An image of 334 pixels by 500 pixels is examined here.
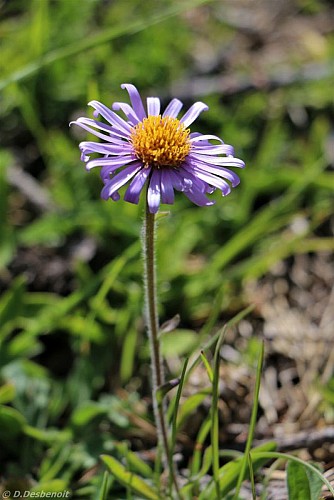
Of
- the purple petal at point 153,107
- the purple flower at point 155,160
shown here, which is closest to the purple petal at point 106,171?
the purple flower at point 155,160

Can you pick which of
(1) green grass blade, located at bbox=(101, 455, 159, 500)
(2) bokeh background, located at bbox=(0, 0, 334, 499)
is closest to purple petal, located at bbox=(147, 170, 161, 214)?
(2) bokeh background, located at bbox=(0, 0, 334, 499)

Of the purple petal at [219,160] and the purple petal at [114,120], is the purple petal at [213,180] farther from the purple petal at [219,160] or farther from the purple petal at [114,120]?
the purple petal at [114,120]

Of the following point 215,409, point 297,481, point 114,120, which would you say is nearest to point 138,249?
point 114,120

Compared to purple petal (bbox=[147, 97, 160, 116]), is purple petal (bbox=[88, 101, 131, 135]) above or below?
below

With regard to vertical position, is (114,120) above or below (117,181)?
above

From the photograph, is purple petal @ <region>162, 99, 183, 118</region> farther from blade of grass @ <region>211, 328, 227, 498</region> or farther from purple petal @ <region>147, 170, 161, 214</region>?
blade of grass @ <region>211, 328, 227, 498</region>

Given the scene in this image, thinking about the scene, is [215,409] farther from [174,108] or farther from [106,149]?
[174,108]
